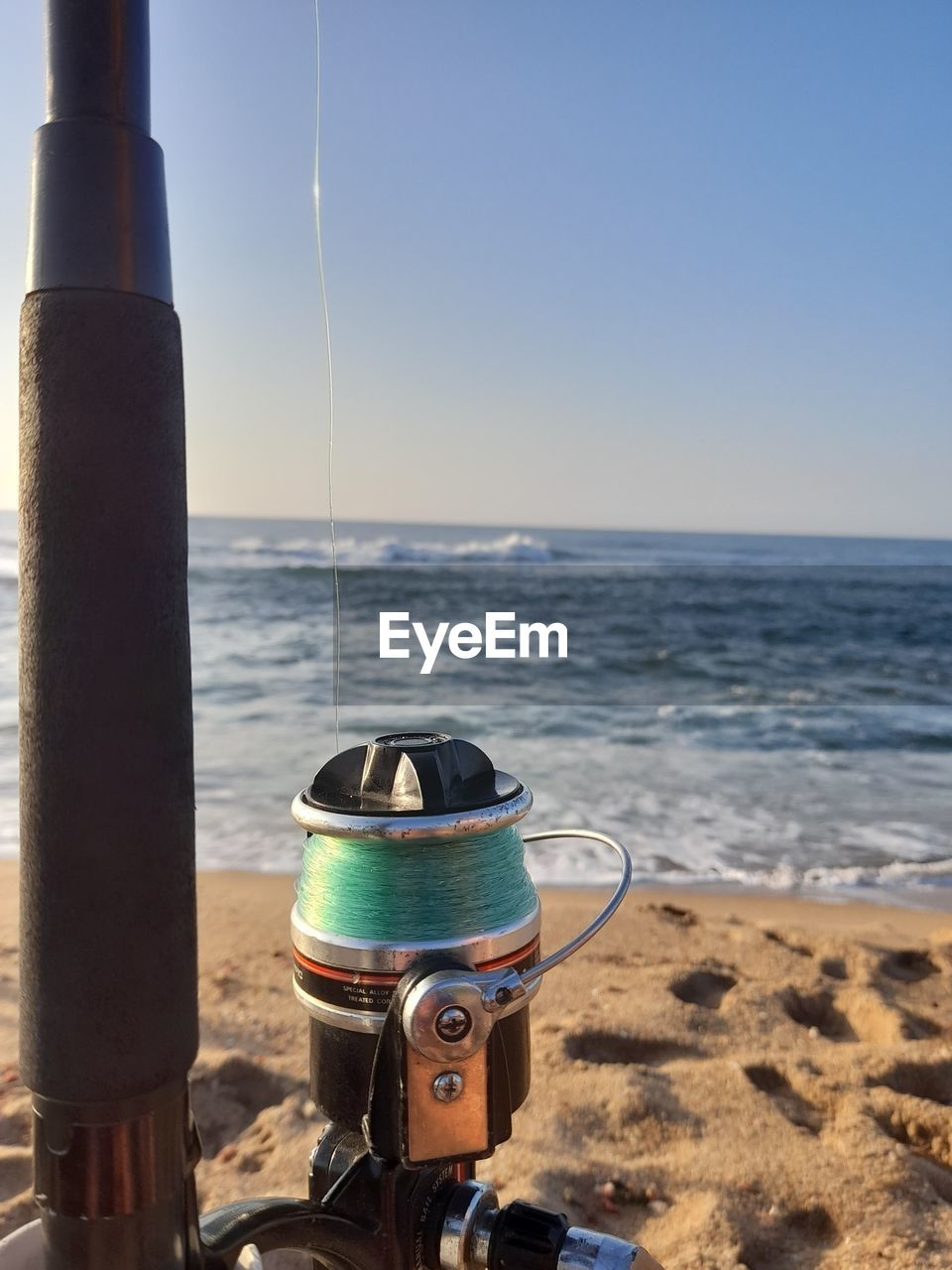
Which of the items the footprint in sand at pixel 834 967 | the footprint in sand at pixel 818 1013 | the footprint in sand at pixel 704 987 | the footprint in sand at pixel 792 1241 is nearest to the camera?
the footprint in sand at pixel 792 1241

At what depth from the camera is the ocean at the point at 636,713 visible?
17.3 feet

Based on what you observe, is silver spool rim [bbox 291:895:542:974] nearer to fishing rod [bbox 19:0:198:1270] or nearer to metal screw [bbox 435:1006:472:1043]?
metal screw [bbox 435:1006:472:1043]

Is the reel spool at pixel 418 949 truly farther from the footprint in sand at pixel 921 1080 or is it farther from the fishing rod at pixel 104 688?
the footprint in sand at pixel 921 1080

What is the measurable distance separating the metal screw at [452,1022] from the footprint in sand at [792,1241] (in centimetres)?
118

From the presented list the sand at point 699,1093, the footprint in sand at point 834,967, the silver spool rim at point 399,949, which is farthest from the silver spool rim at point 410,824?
the footprint in sand at point 834,967

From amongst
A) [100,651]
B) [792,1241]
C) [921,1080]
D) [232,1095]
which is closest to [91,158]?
[100,651]

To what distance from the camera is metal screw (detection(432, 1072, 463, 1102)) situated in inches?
45.0

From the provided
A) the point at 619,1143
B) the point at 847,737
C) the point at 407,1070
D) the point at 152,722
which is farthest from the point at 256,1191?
the point at 847,737

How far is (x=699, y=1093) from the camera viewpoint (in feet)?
8.36

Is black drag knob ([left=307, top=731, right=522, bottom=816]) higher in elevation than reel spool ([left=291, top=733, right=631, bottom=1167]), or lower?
higher

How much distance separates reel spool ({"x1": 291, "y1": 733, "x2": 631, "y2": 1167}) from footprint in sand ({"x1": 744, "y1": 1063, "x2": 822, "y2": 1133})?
143cm

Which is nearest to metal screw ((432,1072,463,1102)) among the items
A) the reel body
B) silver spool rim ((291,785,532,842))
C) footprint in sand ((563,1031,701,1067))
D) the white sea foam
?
the reel body

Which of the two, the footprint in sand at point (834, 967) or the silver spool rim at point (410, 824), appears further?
the footprint in sand at point (834, 967)

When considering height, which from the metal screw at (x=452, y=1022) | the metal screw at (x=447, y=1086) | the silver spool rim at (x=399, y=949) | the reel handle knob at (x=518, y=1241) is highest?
the silver spool rim at (x=399, y=949)
